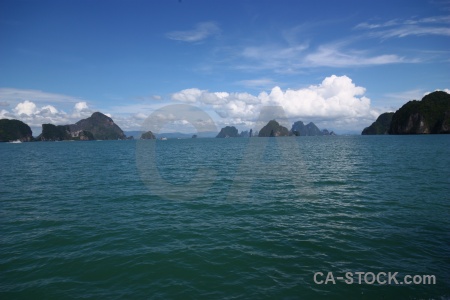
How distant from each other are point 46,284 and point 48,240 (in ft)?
22.6

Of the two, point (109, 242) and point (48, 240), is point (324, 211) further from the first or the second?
point (48, 240)

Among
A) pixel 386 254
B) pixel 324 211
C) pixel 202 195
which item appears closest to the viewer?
pixel 386 254

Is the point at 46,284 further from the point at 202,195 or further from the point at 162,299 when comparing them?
the point at 202,195

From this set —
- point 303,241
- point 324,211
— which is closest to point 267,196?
point 324,211

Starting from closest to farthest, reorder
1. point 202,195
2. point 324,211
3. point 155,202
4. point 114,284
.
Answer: point 114,284, point 324,211, point 155,202, point 202,195

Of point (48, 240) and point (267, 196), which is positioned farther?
point (267, 196)

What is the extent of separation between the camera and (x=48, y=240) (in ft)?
63.7

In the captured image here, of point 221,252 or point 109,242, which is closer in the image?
point 221,252

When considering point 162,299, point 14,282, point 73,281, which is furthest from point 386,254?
point 14,282

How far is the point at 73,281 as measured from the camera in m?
14.0

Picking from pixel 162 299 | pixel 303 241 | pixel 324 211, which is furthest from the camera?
pixel 324 211

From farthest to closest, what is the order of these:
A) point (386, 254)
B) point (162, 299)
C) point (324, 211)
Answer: point (324, 211) < point (386, 254) < point (162, 299)

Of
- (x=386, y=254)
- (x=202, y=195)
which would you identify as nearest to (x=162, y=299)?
(x=386, y=254)

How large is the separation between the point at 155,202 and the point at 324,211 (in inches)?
753
